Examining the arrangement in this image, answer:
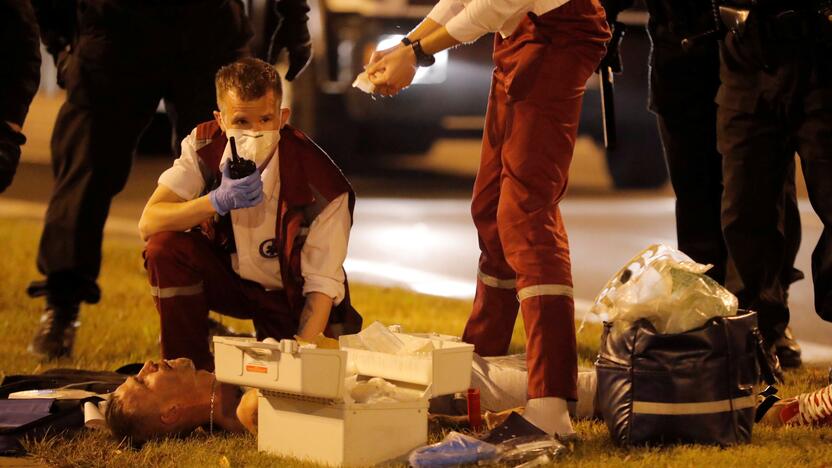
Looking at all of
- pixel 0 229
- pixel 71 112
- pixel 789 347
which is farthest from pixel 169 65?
pixel 0 229

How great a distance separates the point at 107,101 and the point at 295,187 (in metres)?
1.48

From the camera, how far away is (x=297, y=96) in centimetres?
1160

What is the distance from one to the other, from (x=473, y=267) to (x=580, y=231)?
145cm

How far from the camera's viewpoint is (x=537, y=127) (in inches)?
172

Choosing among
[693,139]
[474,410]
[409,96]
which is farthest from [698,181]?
[409,96]

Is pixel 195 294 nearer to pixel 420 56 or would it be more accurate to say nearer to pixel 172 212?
pixel 172 212

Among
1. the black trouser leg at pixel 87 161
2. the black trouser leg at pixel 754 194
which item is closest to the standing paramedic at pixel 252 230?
the black trouser leg at pixel 87 161

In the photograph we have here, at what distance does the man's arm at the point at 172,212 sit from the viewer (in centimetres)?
463

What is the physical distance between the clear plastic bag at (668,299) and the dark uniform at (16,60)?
2149 mm

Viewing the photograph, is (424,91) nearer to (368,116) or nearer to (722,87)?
(368,116)

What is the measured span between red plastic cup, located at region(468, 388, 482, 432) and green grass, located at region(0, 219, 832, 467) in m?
0.31

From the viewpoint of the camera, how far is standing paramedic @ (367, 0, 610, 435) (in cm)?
428

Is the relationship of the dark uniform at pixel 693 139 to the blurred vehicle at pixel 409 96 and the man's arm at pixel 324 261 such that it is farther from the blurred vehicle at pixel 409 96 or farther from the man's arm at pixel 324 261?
the blurred vehicle at pixel 409 96

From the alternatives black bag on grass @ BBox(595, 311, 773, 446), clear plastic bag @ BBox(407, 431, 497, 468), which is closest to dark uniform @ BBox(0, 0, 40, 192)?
clear plastic bag @ BBox(407, 431, 497, 468)
